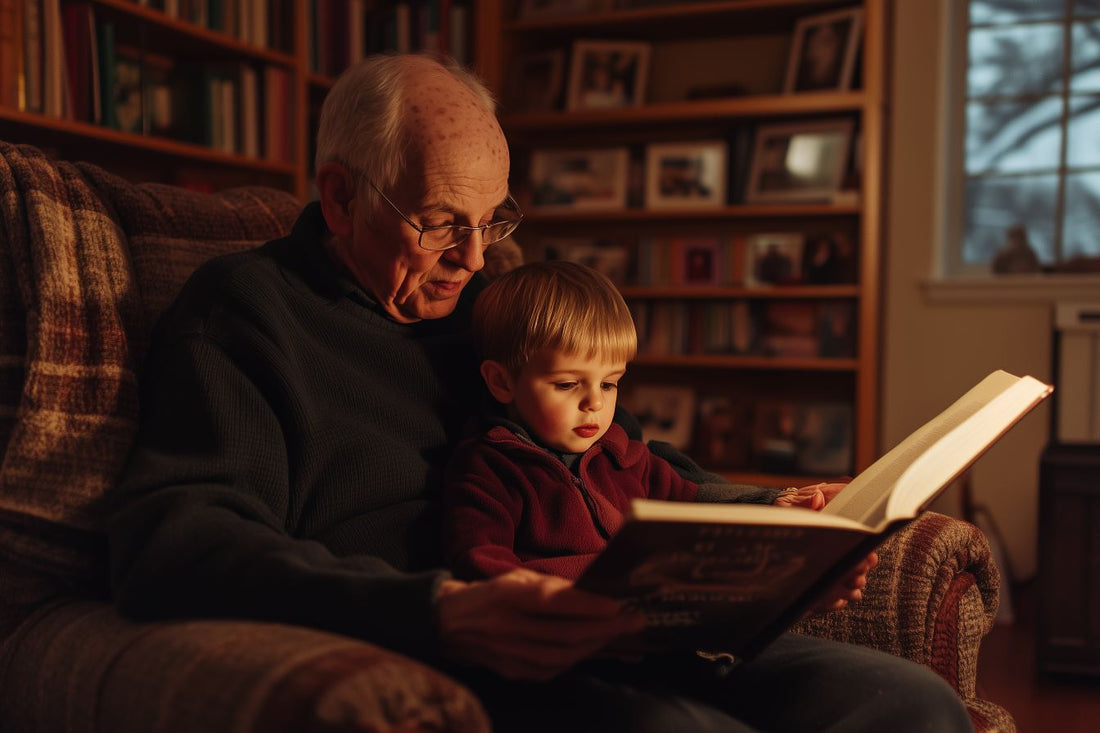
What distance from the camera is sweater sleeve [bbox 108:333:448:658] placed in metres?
0.84

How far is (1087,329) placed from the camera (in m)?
2.78

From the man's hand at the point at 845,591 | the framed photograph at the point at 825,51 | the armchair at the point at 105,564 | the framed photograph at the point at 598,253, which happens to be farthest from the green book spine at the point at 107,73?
the man's hand at the point at 845,591

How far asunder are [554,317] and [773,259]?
2.40m

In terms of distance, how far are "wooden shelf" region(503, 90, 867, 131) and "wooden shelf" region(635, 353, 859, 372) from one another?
80cm

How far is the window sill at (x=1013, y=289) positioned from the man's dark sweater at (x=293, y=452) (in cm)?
226

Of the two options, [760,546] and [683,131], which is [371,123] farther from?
[683,131]

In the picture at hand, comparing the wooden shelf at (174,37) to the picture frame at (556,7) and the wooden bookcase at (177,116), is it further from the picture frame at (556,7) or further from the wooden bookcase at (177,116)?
the picture frame at (556,7)

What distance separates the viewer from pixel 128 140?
2.61 m

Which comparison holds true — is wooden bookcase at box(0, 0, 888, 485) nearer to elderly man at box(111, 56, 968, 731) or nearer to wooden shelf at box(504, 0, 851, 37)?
wooden shelf at box(504, 0, 851, 37)

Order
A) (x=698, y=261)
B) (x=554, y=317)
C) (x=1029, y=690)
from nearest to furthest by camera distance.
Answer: (x=554, y=317) → (x=1029, y=690) → (x=698, y=261)

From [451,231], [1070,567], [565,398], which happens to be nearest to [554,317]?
[565,398]

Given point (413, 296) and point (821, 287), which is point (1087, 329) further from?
point (413, 296)

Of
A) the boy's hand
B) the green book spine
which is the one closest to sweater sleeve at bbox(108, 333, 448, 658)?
the boy's hand

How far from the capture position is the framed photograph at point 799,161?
3.27 metres
